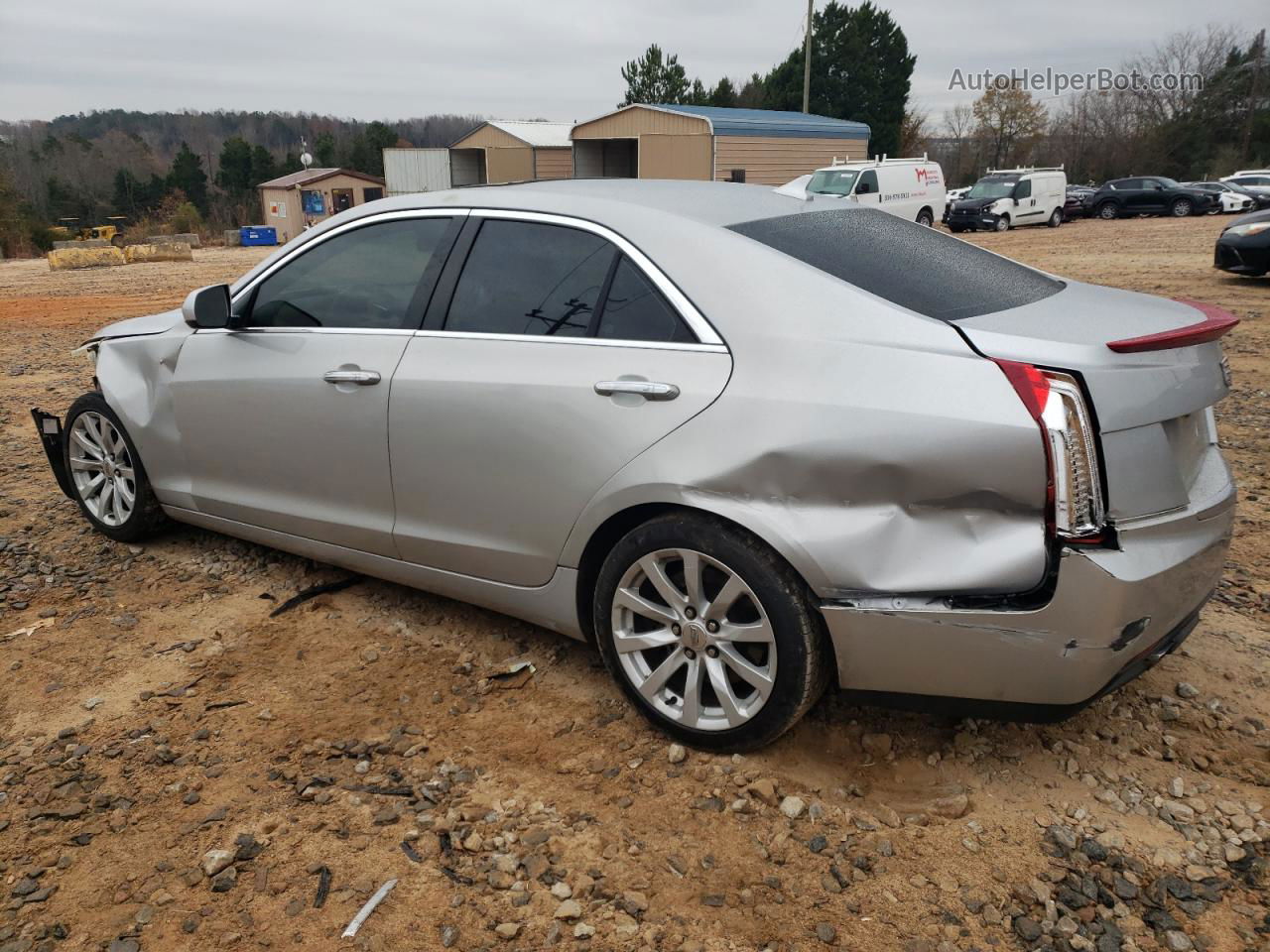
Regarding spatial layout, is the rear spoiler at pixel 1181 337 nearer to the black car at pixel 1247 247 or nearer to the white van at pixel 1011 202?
the black car at pixel 1247 247

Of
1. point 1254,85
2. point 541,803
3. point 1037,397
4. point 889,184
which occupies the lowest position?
point 541,803

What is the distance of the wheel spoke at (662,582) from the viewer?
9.28 feet

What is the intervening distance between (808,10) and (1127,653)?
44178mm

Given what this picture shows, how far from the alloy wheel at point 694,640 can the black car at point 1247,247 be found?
1311 centimetres

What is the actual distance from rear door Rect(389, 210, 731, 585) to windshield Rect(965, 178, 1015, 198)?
2950 cm

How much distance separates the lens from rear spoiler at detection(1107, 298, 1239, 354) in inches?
96.0

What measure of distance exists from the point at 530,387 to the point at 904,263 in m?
1.22

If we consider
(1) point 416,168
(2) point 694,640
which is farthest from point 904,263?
(1) point 416,168

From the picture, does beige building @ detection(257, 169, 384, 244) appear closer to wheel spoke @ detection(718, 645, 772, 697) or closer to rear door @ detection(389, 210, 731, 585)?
rear door @ detection(389, 210, 731, 585)

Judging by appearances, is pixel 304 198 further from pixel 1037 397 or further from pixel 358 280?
pixel 1037 397

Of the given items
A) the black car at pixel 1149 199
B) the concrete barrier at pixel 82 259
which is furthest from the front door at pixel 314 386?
the black car at pixel 1149 199

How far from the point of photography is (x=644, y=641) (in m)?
2.95

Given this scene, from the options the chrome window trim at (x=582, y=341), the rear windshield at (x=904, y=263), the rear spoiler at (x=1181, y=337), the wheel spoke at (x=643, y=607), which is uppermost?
the rear windshield at (x=904, y=263)

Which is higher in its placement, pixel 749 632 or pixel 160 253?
pixel 749 632
